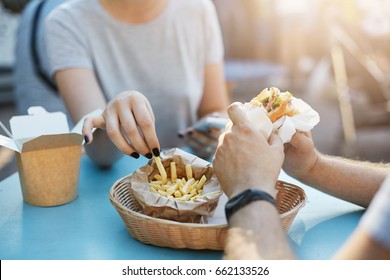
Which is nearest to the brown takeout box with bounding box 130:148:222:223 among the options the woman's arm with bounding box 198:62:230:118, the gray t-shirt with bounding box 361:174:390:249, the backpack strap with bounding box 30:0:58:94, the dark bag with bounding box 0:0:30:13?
the gray t-shirt with bounding box 361:174:390:249

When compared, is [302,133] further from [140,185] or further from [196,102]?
[196,102]

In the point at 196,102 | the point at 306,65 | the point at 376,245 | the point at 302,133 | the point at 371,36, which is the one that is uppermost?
the point at 376,245

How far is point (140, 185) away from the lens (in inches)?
45.7

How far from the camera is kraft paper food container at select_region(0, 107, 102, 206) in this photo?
1288mm

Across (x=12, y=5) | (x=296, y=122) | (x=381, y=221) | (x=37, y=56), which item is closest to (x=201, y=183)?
(x=296, y=122)

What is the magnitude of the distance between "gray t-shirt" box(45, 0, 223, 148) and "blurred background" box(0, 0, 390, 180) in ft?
1.26

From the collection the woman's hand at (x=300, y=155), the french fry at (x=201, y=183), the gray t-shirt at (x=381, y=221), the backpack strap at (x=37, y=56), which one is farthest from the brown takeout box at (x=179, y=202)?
the backpack strap at (x=37, y=56)

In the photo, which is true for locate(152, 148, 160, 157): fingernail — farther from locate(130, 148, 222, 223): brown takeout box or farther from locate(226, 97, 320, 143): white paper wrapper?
locate(226, 97, 320, 143): white paper wrapper

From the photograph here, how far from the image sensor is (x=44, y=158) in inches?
51.1

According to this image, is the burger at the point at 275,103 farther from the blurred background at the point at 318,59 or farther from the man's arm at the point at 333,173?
the blurred background at the point at 318,59

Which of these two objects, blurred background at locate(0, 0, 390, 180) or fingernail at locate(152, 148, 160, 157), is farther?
blurred background at locate(0, 0, 390, 180)

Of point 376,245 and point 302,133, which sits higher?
point 376,245
